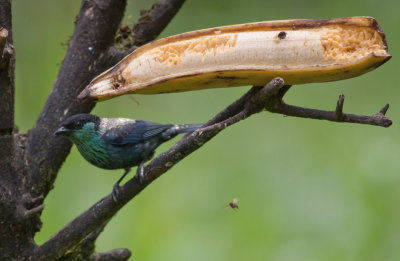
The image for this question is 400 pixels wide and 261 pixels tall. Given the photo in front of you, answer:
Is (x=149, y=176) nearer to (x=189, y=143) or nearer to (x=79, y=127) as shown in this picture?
(x=189, y=143)

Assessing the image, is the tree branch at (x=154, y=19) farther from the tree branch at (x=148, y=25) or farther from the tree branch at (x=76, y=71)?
the tree branch at (x=76, y=71)

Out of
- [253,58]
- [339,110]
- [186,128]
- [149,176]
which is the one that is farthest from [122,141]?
[339,110]

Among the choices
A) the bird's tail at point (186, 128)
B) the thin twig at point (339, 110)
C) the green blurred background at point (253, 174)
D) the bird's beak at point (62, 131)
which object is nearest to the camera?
the thin twig at point (339, 110)

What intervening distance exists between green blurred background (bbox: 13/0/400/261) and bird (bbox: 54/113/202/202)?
1.70ft

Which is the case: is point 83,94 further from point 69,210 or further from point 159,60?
point 69,210

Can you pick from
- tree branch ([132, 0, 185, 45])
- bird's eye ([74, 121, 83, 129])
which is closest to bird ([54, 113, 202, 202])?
bird's eye ([74, 121, 83, 129])

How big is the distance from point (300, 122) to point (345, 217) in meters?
0.92

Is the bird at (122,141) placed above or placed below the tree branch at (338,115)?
below

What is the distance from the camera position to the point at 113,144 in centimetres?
337

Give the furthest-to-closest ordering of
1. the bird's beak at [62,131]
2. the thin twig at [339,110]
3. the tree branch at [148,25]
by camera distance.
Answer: the tree branch at [148,25]
the bird's beak at [62,131]
the thin twig at [339,110]

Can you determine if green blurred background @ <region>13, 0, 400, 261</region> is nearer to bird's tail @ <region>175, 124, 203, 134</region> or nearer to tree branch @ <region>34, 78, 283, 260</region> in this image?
bird's tail @ <region>175, 124, 203, 134</region>

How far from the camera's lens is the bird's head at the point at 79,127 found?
2.91 metres

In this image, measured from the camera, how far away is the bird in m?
3.31

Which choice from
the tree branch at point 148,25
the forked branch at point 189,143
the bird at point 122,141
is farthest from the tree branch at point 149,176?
the tree branch at point 148,25
